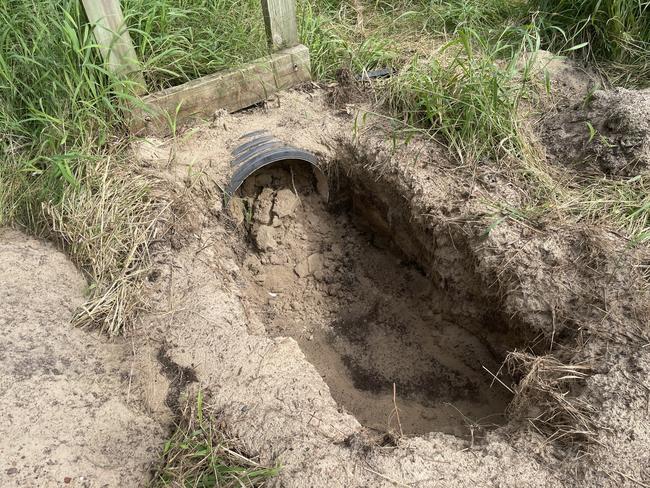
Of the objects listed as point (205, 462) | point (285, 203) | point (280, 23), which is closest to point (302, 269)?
point (285, 203)

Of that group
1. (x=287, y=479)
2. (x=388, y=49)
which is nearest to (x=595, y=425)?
(x=287, y=479)

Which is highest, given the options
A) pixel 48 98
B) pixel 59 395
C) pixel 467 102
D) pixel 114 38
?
pixel 114 38

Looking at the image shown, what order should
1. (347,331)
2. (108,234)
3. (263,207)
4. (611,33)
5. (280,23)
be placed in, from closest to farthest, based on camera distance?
(108,234) < (347,331) < (263,207) < (280,23) < (611,33)

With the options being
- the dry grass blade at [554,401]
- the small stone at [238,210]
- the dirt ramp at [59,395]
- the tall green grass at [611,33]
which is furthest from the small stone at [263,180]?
the tall green grass at [611,33]

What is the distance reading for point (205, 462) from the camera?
1.76m

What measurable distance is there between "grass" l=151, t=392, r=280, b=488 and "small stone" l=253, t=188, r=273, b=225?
1249 mm

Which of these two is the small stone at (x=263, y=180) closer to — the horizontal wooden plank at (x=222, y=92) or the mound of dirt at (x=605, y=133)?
the horizontal wooden plank at (x=222, y=92)

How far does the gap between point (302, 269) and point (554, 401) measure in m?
1.50

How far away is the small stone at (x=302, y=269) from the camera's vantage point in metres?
2.92

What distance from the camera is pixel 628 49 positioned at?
325 cm

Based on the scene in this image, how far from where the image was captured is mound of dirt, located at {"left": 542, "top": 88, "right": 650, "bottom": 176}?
8.21 feet

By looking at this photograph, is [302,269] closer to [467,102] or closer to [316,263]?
[316,263]

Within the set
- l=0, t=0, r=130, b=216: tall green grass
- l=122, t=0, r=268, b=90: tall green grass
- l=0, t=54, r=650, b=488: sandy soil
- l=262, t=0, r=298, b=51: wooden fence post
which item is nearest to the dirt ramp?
l=0, t=54, r=650, b=488: sandy soil

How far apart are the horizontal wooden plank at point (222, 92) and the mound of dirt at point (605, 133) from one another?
152cm
